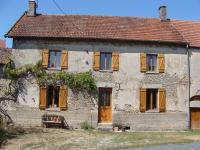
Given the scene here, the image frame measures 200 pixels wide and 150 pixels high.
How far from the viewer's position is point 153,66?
24.0m

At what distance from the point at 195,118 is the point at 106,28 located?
875cm

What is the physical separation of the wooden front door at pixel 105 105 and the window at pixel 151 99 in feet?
8.42

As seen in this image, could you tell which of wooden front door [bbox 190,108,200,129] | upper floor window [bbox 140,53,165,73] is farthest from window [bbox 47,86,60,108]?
wooden front door [bbox 190,108,200,129]

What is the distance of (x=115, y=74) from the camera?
23438mm

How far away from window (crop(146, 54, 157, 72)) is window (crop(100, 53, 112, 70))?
8.53ft

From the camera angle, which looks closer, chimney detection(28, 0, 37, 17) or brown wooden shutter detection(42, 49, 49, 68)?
brown wooden shutter detection(42, 49, 49, 68)

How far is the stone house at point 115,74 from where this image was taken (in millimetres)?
22953

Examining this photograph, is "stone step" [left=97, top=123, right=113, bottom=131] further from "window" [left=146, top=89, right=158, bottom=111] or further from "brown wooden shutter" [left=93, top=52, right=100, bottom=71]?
"brown wooden shutter" [left=93, top=52, right=100, bottom=71]

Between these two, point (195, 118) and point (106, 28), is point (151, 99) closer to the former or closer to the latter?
point (195, 118)

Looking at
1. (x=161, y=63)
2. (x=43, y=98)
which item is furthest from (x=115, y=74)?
(x=43, y=98)

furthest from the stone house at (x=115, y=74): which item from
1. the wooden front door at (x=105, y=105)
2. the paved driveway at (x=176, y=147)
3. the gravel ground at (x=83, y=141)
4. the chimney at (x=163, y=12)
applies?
the paved driveway at (x=176, y=147)

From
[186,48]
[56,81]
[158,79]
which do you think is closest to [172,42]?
[186,48]

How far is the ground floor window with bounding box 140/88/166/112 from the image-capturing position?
23.4 m

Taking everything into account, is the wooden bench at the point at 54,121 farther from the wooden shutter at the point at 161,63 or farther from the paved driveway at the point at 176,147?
the paved driveway at the point at 176,147
